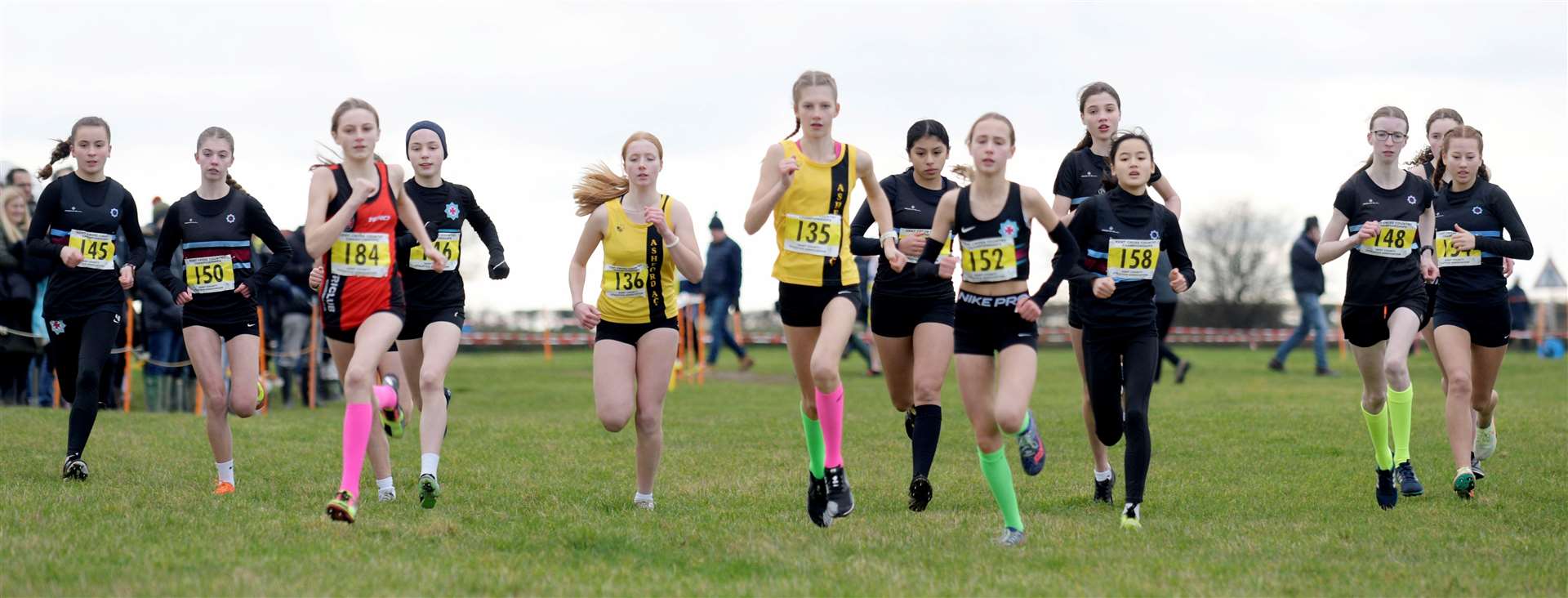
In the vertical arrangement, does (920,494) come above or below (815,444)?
below

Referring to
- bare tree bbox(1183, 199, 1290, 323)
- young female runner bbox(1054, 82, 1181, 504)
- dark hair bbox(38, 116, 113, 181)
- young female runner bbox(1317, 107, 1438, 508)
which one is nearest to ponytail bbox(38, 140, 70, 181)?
dark hair bbox(38, 116, 113, 181)

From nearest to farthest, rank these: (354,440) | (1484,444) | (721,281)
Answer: (354,440) → (1484,444) → (721,281)

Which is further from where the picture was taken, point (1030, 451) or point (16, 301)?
point (16, 301)

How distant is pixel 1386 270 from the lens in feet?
29.3

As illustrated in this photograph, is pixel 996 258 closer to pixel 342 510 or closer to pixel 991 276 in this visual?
pixel 991 276

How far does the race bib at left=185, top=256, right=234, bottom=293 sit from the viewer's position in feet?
29.1

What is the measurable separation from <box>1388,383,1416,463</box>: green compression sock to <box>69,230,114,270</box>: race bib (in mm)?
7992

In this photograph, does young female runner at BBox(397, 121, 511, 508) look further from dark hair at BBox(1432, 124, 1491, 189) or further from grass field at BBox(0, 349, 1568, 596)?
dark hair at BBox(1432, 124, 1491, 189)

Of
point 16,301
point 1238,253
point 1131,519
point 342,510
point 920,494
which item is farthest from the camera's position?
point 1238,253

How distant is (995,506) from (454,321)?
3243 millimetres

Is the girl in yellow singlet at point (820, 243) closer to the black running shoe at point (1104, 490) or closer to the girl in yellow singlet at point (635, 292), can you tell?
the girl in yellow singlet at point (635, 292)

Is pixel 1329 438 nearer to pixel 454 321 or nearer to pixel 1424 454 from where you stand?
pixel 1424 454

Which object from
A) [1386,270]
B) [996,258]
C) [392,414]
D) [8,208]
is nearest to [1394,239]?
[1386,270]

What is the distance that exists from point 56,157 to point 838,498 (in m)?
5.81
